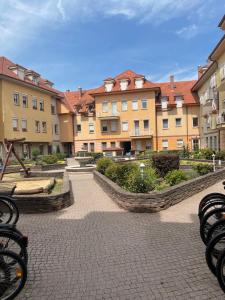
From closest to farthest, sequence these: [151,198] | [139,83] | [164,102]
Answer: [151,198] < [139,83] < [164,102]

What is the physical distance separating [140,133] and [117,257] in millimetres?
39751

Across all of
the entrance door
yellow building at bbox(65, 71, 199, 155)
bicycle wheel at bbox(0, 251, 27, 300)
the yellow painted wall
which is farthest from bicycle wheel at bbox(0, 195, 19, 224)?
the entrance door

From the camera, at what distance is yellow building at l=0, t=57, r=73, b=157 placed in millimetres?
33219

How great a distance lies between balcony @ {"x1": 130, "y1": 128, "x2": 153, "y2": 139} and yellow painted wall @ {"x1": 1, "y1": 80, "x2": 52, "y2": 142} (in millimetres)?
13052

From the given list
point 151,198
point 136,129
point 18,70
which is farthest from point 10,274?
point 136,129

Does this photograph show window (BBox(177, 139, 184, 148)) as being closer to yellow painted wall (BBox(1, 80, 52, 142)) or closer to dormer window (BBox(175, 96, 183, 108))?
dormer window (BBox(175, 96, 183, 108))

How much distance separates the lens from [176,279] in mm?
4316

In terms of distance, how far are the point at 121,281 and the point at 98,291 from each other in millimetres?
433

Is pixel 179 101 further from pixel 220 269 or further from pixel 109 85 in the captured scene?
pixel 220 269

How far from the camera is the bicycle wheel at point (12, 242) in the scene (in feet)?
13.4

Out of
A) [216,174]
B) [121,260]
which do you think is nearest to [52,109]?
[216,174]

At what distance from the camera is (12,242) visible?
4.20 meters

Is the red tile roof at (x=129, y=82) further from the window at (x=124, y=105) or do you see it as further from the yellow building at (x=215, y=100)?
the yellow building at (x=215, y=100)

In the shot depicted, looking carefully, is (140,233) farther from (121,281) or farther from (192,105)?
(192,105)
